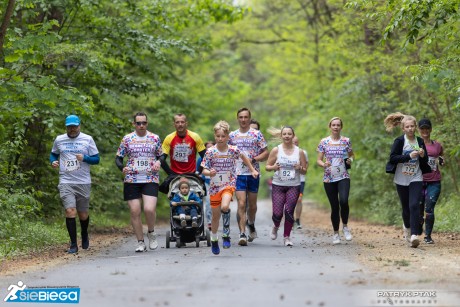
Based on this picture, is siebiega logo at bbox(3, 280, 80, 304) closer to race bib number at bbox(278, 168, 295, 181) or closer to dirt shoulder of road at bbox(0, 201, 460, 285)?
dirt shoulder of road at bbox(0, 201, 460, 285)

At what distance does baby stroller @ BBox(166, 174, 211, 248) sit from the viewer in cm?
1504

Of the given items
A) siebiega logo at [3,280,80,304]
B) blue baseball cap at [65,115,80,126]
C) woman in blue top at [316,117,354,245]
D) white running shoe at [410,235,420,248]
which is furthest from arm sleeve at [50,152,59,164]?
white running shoe at [410,235,420,248]

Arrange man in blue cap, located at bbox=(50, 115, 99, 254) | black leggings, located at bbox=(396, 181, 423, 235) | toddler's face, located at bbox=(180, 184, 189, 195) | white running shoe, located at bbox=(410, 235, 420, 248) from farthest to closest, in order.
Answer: toddler's face, located at bbox=(180, 184, 189, 195) < man in blue cap, located at bbox=(50, 115, 99, 254) < black leggings, located at bbox=(396, 181, 423, 235) < white running shoe, located at bbox=(410, 235, 420, 248)

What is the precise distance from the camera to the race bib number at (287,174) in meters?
15.5

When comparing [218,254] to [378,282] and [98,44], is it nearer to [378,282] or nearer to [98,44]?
[378,282]

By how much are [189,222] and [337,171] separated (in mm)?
2856

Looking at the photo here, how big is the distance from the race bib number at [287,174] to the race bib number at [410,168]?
1.92m

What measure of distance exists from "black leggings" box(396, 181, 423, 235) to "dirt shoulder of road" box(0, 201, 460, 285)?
394 mm

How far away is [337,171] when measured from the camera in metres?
16.0

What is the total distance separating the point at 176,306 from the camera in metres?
8.28

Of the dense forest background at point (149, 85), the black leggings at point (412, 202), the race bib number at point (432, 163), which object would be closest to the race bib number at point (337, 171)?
the black leggings at point (412, 202)

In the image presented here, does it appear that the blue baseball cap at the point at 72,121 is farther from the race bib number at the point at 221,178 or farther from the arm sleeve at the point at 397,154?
the arm sleeve at the point at 397,154

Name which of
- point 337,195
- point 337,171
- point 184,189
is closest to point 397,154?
point 337,171

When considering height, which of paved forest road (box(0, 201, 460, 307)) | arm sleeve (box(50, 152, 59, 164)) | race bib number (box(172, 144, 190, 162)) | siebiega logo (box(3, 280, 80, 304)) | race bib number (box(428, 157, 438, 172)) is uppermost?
race bib number (box(172, 144, 190, 162))
